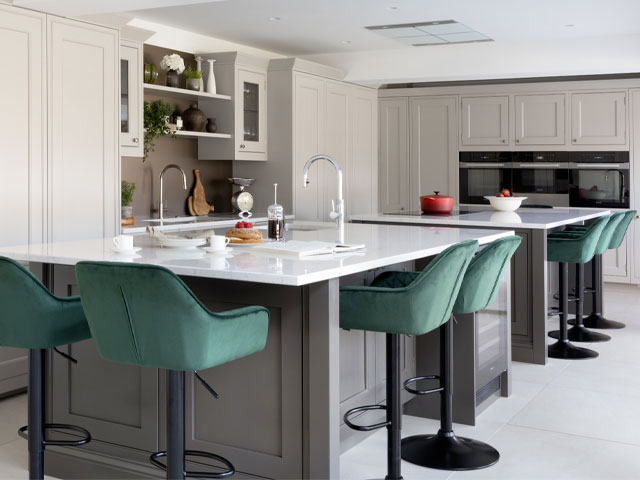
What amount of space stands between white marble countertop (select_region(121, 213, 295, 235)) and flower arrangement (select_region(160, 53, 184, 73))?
3.69 feet

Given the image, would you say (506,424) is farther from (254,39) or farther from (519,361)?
(254,39)

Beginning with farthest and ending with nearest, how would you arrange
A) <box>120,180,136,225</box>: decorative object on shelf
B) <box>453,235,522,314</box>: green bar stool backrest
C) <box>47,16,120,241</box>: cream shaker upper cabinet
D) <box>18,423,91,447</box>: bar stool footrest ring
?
1. <box>120,180,136,225</box>: decorative object on shelf
2. <box>47,16,120,241</box>: cream shaker upper cabinet
3. <box>453,235,522,314</box>: green bar stool backrest
4. <box>18,423,91,447</box>: bar stool footrest ring

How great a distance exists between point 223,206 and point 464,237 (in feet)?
12.1

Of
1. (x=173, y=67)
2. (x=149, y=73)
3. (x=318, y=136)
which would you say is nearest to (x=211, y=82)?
(x=173, y=67)

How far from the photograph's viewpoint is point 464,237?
3766 mm

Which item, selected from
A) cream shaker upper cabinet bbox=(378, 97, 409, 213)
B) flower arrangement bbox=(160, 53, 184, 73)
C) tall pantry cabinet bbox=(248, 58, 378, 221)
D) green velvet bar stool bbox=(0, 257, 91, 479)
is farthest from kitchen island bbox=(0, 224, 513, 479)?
cream shaker upper cabinet bbox=(378, 97, 409, 213)

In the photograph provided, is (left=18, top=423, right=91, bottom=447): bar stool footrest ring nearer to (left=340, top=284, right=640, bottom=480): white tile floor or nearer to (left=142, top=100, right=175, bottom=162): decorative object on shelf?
(left=340, top=284, right=640, bottom=480): white tile floor

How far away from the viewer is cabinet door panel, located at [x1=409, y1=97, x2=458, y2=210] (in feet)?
28.3

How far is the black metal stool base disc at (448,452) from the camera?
3.26m

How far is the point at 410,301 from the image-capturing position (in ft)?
8.80

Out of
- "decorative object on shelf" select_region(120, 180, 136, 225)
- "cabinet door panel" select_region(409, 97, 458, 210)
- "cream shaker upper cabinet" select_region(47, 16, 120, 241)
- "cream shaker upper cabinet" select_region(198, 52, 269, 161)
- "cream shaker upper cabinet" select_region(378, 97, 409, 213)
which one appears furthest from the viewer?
"cream shaker upper cabinet" select_region(378, 97, 409, 213)

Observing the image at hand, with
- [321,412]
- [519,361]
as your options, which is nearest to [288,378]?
[321,412]

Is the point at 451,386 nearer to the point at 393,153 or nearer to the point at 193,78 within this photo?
the point at 193,78

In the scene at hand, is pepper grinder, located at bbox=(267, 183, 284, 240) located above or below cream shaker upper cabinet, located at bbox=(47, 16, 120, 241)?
below
